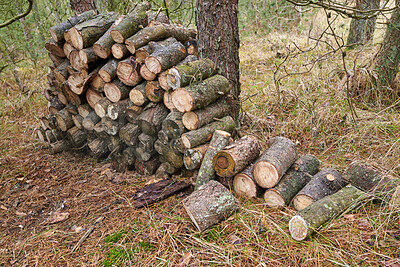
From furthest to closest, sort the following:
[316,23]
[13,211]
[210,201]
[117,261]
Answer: [316,23] → [13,211] → [210,201] → [117,261]

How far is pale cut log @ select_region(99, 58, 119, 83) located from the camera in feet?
10.3

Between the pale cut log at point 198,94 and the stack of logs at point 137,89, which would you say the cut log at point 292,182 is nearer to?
the stack of logs at point 137,89

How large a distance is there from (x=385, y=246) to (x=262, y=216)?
2.84 feet

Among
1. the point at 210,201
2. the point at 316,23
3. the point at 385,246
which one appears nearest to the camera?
the point at 385,246

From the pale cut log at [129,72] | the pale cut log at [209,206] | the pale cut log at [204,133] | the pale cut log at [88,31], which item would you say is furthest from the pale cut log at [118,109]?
the pale cut log at [209,206]

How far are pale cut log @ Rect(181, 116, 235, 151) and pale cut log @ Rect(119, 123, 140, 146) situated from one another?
72 centimetres

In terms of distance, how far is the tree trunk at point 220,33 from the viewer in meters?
3.03

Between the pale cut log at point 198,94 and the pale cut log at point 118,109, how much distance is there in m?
0.79

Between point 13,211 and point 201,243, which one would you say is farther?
point 13,211

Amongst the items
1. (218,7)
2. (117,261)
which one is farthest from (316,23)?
(117,261)

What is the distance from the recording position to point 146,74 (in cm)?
297

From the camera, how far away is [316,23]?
8.56 meters

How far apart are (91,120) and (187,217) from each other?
203cm

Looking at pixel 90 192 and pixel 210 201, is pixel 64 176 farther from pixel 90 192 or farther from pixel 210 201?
pixel 210 201
